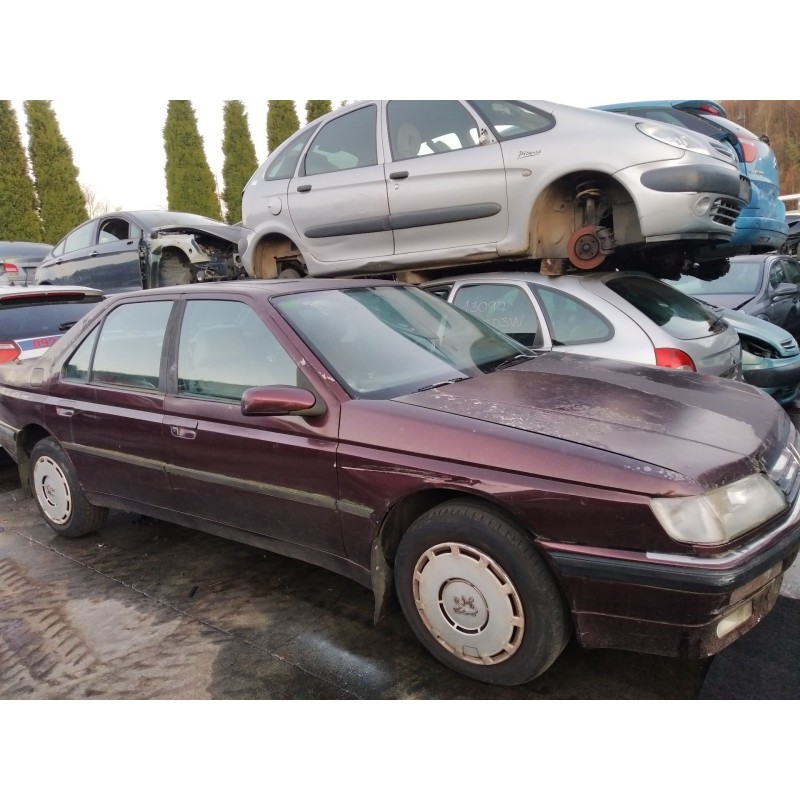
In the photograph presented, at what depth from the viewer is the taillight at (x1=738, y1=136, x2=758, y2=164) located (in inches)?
212

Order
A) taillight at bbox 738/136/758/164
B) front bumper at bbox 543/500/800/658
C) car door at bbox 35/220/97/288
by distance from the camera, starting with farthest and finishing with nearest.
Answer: car door at bbox 35/220/97/288 < taillight at bbox 738/136/758/164 < front bumper at bbox 543/500/800/658

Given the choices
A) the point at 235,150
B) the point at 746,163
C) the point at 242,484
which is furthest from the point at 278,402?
the point at 235,150

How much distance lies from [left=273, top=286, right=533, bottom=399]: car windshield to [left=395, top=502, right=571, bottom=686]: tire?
621mm

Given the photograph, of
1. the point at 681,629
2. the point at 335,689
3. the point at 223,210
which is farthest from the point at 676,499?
→ the point at 223,210

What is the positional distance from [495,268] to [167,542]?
10.2 ft

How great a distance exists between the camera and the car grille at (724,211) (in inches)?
163

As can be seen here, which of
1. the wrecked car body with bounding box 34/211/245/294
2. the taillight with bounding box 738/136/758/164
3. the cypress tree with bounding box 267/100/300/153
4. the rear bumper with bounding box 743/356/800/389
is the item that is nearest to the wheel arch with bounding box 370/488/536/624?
the rear bumper with bounding box 743/356/800/389

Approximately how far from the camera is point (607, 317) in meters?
3.92

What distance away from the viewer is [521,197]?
4.43 metres

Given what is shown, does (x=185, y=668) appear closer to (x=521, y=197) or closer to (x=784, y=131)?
(x=521, y=197)

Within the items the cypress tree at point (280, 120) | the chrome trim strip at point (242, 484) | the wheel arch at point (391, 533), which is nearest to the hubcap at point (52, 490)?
the chrome trim strip at point (242, 484)

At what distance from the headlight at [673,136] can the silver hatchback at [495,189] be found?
0.01 metres

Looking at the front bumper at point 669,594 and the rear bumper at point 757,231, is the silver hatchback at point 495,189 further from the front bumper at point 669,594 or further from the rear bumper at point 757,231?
the front bumper at point 669,594

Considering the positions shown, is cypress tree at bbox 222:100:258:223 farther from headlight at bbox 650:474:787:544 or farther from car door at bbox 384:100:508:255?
headlight at bbox 650:474:787:544
